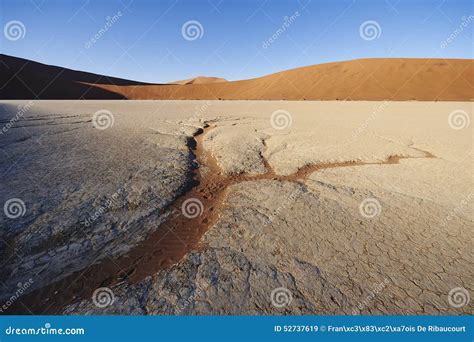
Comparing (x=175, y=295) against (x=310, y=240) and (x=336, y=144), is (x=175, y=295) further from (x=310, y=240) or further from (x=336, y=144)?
(x=336, y=144)

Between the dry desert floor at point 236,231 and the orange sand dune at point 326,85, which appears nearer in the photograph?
the dry desert floor at point 236,231

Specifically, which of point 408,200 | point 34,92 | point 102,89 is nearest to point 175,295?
point 408,200

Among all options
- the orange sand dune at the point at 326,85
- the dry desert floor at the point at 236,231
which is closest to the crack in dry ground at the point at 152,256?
the dry desert floor at the point at 236,231

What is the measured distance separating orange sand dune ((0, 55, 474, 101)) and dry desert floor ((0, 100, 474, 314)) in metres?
26.1

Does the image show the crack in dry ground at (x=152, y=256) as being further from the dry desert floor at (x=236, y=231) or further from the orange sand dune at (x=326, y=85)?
the orange sand dune at (x=326, y=85)

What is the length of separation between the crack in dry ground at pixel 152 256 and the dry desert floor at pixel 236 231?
0.01 m

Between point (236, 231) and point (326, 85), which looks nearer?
point (236, 231)

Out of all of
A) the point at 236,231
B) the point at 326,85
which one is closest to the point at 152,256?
the point at 236,231

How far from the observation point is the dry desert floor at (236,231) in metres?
1.81

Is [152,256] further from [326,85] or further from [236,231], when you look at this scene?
[326,85]

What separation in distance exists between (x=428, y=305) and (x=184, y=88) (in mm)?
46103

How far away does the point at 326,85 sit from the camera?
33.6 m

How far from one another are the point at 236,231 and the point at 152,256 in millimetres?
764

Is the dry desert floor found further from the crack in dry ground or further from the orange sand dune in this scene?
the orange sand dune
